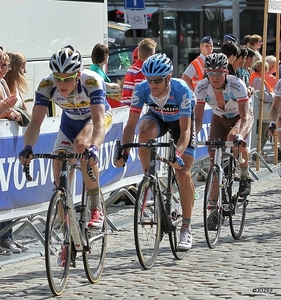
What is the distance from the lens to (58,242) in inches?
300

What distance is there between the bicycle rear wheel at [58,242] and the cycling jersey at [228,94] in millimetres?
3097

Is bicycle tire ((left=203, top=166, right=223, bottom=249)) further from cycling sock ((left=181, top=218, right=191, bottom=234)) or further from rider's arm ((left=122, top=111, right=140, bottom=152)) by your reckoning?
rider's arm ((left=122, top=111, right=140, bottom=152))

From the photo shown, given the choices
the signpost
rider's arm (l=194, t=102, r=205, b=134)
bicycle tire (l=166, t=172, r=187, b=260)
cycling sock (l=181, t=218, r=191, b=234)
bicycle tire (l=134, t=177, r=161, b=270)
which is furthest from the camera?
the signpost

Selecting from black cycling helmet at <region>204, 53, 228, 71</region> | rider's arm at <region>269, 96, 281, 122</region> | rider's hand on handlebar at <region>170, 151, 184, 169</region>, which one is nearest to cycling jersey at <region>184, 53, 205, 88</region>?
rider's arm at <region>269, 96, 281, 122</region>

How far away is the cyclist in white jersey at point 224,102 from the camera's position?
1008 cm

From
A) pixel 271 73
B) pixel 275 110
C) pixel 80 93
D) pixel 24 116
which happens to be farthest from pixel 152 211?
pixel 271 73

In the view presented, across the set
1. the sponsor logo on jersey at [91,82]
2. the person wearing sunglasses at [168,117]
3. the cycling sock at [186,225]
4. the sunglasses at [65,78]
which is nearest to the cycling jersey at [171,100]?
the person wearing sunglasses at [168,117]

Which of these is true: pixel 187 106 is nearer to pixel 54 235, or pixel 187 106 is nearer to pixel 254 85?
pixel 54 235

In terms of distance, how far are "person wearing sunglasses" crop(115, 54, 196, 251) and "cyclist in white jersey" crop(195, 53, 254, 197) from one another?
832mm

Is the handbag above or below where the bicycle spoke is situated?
above

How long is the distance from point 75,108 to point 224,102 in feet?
8.60

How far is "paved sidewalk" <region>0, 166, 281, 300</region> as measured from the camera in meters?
7.61

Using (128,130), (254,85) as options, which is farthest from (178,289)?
(254,85)

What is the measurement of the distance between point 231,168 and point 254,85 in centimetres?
761
